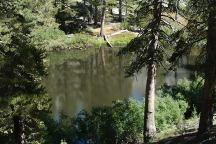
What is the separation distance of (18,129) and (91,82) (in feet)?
86.9

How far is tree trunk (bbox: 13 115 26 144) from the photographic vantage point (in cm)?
2324

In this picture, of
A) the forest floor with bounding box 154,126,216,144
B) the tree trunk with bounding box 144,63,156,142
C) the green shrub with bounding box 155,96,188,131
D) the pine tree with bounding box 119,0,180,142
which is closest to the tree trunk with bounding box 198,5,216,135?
the forest floor with bounding box 154,126,216,144

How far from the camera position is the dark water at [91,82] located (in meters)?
41.1

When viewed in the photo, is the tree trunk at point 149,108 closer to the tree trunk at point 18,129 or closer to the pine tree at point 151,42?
the pine tree at point 151,42

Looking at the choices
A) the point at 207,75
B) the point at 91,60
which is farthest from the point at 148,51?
the point at 91,60

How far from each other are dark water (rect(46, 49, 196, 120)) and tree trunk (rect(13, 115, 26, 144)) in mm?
10995

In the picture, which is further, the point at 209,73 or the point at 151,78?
the point at 151,78

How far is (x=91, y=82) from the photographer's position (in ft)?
164

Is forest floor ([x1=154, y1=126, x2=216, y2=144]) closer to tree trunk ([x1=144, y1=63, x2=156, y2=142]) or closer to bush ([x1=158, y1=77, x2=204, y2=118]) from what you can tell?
tree trunk ([x1=144, y1=63, x2=156, y2=142])

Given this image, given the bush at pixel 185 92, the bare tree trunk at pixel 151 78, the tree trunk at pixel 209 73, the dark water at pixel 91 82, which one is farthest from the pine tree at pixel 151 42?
the dark water at pixel 91 82

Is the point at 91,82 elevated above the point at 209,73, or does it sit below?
below

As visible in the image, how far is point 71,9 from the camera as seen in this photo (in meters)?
80.3

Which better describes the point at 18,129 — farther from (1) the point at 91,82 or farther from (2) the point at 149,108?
(1) the point at 91,82

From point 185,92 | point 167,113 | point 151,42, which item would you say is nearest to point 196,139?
point 151,42
